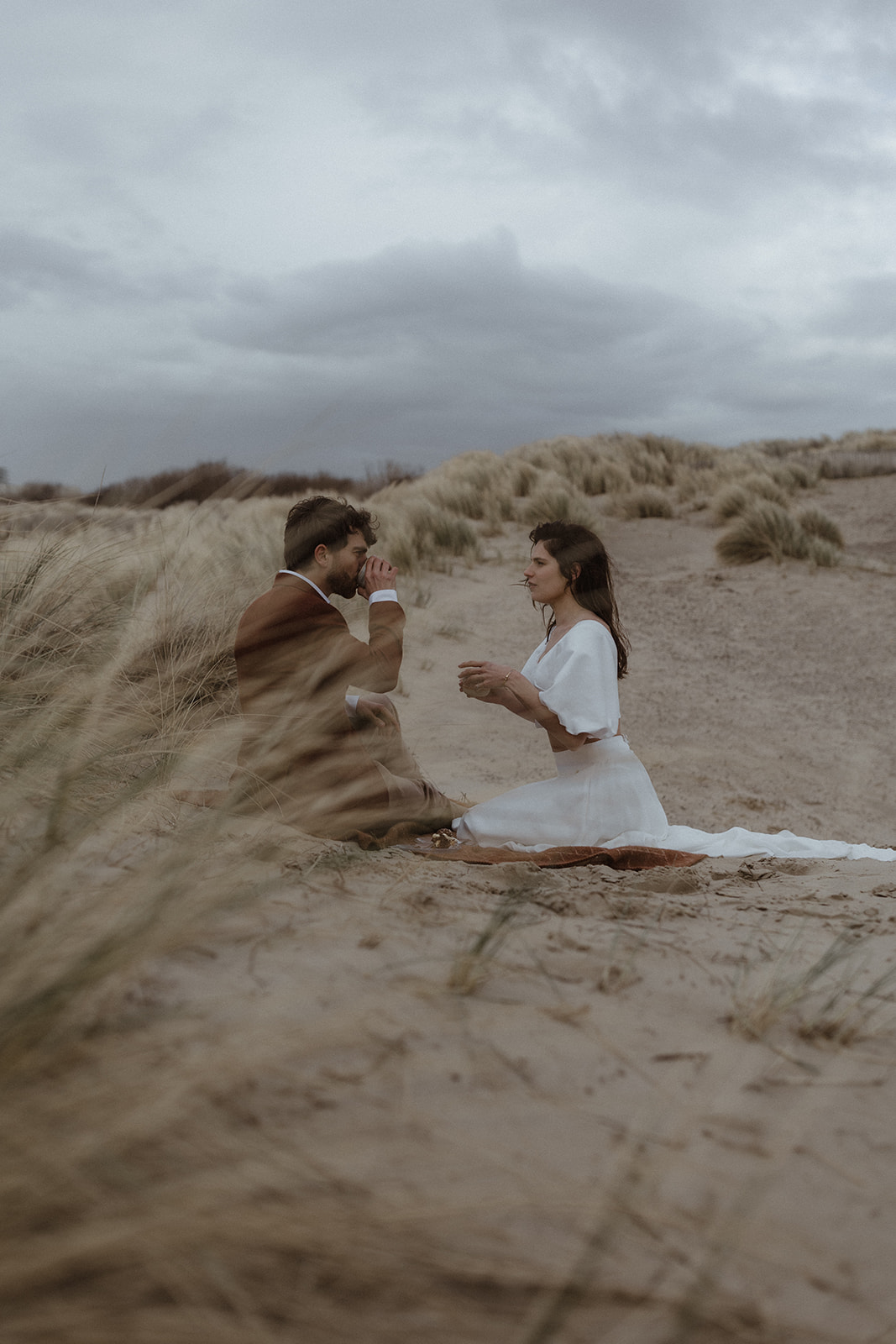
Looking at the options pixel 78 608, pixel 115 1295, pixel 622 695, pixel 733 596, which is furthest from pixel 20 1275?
pixel 733 596

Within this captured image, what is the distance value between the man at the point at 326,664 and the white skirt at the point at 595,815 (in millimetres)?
292

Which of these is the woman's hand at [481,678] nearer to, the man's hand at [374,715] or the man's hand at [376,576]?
the man's hand at [376,576]

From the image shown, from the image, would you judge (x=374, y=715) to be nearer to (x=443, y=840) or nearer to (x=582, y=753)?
(x=443, y=840)

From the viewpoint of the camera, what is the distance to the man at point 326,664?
3.07 meters

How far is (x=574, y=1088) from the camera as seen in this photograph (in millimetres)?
1459

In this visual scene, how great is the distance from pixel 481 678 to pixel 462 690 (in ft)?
0.37

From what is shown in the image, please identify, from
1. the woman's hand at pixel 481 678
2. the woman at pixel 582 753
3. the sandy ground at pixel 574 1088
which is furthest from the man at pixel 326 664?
the sandy ground at pixel 574 1088

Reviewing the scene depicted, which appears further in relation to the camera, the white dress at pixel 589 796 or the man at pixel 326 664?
the white dress at pixel 589 796

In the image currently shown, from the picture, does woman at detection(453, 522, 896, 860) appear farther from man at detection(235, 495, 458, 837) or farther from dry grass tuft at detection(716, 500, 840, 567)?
dry grass tuft at detection(716, 500, 840, 567)

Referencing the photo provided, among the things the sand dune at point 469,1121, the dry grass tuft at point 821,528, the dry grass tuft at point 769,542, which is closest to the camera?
the sand dune at point 469,1121

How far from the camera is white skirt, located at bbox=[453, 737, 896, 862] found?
3578mm

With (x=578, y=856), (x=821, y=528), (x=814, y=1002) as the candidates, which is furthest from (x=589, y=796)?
(x=821, y=528)

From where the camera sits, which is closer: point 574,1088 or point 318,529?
point 574,1088

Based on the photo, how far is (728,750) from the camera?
255 inches
